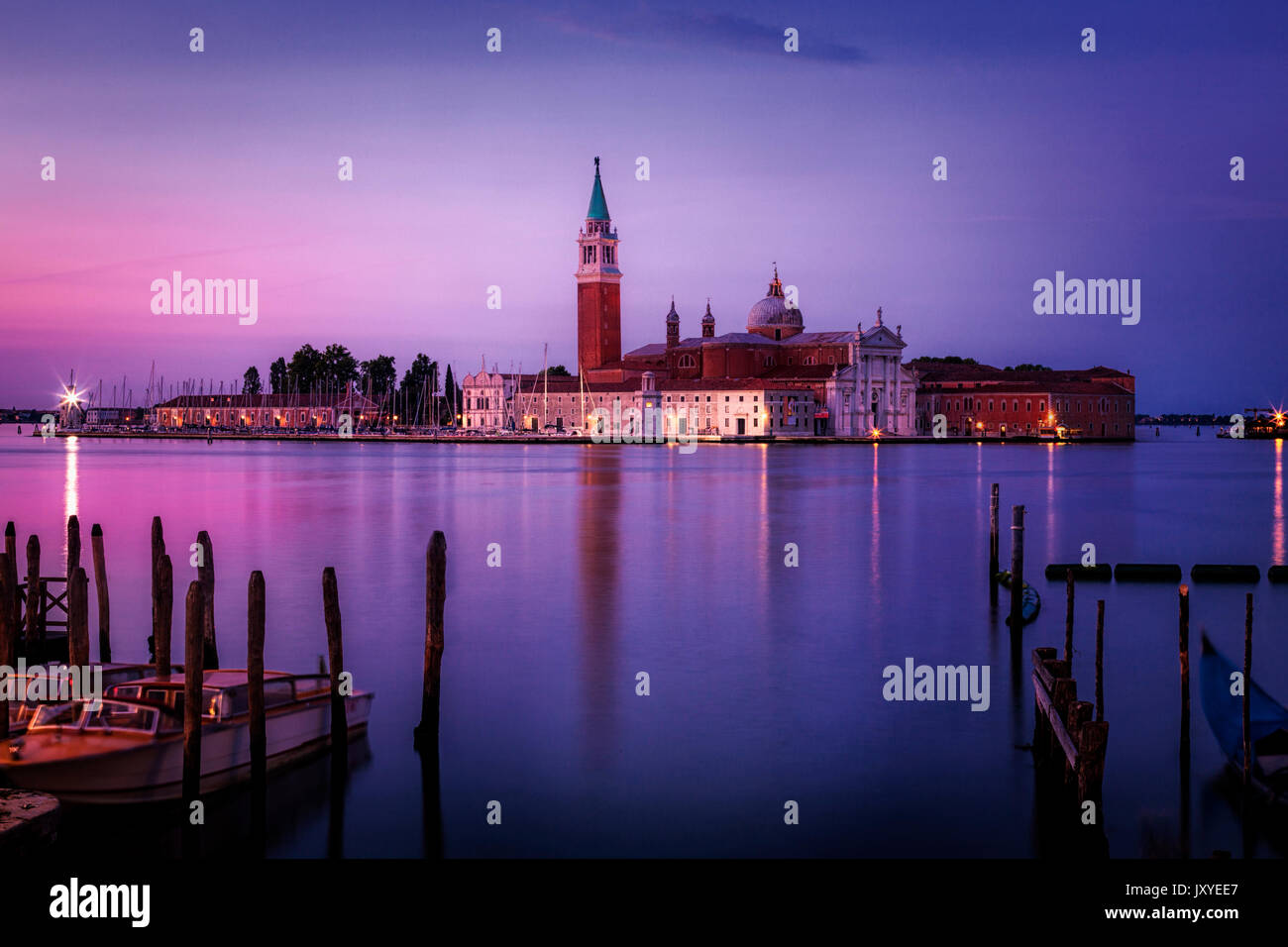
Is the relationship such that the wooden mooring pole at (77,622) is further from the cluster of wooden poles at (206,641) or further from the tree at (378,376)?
the tree at (378,376)

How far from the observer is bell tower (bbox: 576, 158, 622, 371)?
12181 centimetres

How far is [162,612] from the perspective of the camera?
11.6 m

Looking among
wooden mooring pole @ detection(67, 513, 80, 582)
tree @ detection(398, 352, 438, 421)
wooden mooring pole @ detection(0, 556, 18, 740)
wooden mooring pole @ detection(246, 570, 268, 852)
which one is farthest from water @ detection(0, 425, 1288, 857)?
tree @ detection(398, 352, 438, 421)

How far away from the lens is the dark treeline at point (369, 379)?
6093 inches

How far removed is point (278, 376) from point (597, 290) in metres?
58.4

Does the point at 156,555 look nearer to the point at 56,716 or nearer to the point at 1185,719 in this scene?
the point at 56,716

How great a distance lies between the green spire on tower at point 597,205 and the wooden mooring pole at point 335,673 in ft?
375

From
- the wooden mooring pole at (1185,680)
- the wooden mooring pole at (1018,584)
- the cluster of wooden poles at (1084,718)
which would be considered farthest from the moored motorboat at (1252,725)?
the wooden mooring pole at (1018,584)

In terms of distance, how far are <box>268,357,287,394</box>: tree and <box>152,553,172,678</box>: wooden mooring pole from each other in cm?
15435

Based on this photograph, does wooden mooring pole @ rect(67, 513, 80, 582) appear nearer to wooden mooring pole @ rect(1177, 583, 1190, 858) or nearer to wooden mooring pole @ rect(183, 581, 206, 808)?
wooden mooring pole @ rect(183, 581, 206, 808)

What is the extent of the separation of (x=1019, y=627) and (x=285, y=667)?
952cm

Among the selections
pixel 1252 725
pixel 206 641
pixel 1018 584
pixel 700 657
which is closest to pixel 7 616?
pixel 206 641
